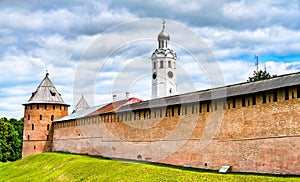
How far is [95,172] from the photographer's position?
2439 cm

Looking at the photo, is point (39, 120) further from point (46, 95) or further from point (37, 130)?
point (46, 95)

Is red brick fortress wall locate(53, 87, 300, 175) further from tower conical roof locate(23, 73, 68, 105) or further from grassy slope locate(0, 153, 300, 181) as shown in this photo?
tower conical roof locate(23, 73, 68, 105)

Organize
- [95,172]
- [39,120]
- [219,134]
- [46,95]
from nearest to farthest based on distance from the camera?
1. [219,134]
2. [95,172]
3. [39,120]
4. [46,95]

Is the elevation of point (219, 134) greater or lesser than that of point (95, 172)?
greater

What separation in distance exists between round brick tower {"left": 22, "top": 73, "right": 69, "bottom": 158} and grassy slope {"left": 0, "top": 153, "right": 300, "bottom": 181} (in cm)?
369

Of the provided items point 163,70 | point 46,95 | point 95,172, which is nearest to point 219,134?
point 95,172

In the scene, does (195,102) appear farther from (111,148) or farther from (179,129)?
(111,148)

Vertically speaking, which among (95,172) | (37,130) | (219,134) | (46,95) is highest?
(46,95)

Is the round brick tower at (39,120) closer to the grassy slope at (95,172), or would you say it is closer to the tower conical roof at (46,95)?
the tower conical roof at (46,95)

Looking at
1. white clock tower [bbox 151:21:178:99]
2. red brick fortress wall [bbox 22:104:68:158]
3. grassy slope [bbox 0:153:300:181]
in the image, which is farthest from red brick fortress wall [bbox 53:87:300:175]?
white clock tower [bbox 151:21:178:99]

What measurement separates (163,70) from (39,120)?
60.1 ft

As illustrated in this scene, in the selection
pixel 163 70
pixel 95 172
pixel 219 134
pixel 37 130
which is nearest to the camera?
pixel 219 134

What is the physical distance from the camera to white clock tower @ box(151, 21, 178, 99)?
5306cm

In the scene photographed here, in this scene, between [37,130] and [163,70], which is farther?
[163,70]
